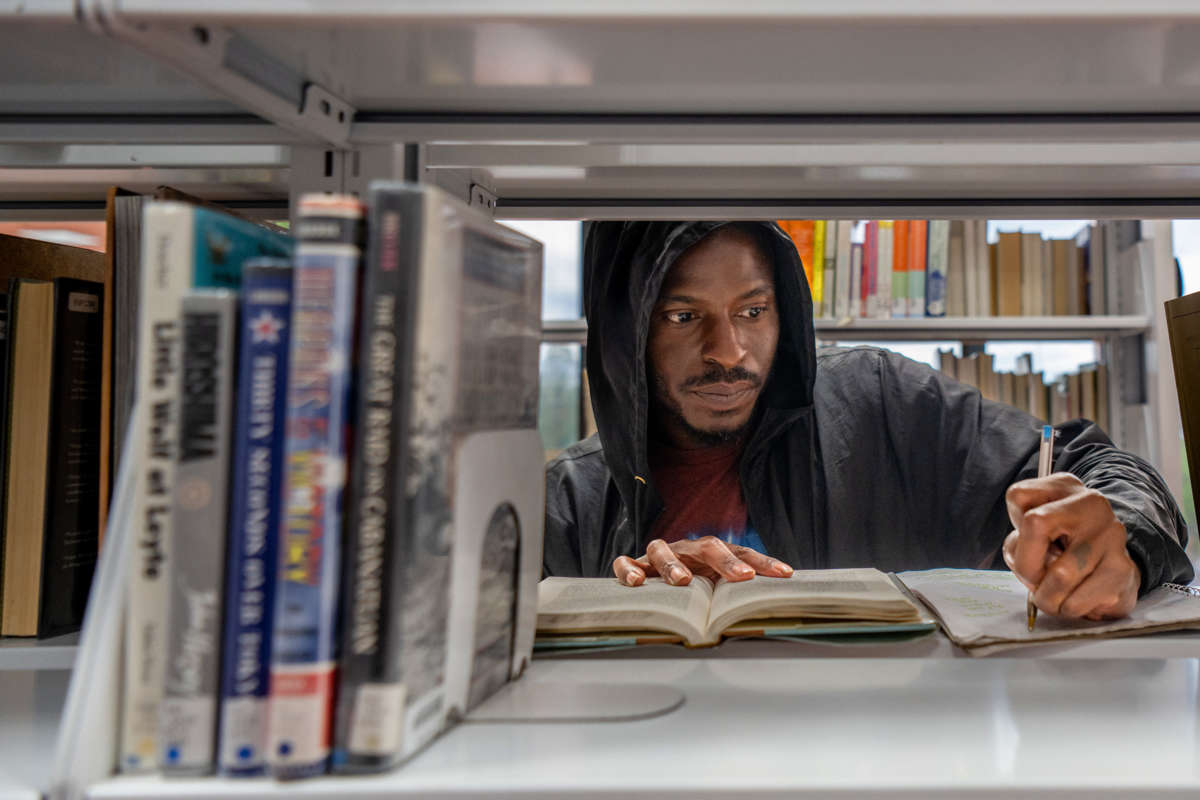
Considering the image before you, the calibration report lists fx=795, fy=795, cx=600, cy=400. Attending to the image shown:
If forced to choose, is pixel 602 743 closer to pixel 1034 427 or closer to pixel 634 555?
pixel 634 555

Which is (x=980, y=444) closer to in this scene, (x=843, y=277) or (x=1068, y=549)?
(x=843, y=277)

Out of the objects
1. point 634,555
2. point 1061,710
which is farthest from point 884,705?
point 634,555

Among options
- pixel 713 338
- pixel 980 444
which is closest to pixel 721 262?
pixel 713 338

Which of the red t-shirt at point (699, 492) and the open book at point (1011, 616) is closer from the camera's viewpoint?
the open book at point (1011, 616)

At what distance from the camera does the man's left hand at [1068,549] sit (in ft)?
1.98

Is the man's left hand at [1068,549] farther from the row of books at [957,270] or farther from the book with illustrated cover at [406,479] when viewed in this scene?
the row of books at [957,270]

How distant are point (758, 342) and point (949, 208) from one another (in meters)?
0.83

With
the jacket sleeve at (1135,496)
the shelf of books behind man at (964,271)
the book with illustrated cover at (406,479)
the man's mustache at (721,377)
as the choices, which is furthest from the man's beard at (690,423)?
the book with illustrated cover at (406,479)

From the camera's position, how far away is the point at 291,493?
37cm

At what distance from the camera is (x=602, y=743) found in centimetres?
43

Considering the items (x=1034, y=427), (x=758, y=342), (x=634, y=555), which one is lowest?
(x=634, y=555)

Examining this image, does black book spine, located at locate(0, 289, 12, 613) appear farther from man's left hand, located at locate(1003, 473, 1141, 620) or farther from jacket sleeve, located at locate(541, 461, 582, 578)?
jacket sleeve, located at locate(541, 461, 582, 578)

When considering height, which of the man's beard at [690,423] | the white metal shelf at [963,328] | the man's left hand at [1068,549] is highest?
the white metal shelf at [963,328]

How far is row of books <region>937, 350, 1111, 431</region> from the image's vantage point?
2221 mm
